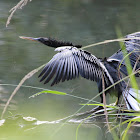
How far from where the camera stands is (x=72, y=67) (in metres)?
3.12

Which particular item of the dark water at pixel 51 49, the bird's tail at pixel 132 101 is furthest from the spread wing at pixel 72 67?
the dark water at pixel 51 49

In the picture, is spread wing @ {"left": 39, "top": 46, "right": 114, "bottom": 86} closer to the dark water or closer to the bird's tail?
the bird's tail

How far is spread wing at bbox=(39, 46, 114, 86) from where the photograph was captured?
10.1ft

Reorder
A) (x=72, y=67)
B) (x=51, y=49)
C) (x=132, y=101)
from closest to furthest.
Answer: (x=132, y=101), (x=72, y=67), (x=51, y=49)

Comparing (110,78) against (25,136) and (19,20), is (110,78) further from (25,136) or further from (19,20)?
(19,20)

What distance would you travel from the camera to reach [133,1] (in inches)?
404

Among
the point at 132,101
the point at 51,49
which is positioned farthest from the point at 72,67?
the point at 51,49

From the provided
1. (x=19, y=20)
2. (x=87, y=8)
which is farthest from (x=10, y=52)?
(x=87, y=8)

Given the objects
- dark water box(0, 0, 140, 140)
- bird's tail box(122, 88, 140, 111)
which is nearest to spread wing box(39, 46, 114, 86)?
bird's tail box(122, 88, 140, 111)

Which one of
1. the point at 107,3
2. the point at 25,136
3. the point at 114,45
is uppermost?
the point at 107,3

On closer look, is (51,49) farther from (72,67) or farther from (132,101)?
(132,101)

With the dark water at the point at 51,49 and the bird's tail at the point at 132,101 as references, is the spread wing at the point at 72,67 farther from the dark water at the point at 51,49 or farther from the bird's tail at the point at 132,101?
the dark water at the point at 51,49

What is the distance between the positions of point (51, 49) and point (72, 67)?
102 inches

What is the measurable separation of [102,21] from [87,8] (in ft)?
4.97
